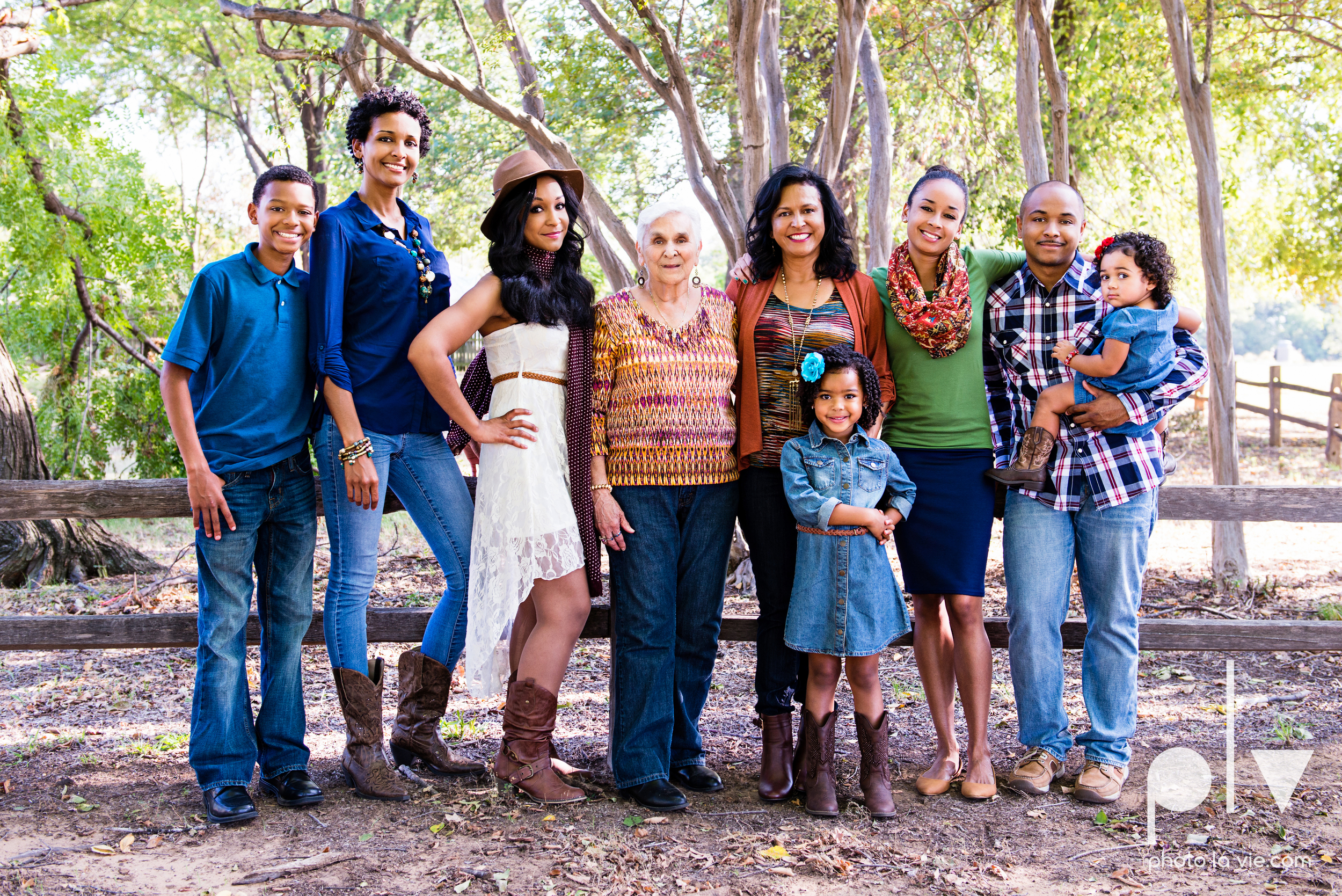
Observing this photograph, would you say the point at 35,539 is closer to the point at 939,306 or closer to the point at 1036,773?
the point at 939,306

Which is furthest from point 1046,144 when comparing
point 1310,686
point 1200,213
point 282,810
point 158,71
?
point 158,71

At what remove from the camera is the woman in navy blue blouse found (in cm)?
323

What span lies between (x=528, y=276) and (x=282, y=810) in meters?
2.02

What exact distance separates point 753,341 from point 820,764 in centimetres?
148

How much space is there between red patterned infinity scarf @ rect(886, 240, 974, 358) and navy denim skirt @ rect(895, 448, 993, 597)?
0.38 metres

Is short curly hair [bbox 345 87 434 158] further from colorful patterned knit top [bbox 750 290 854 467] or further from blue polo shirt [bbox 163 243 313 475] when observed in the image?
colorful patterned knit top [bbox 750 290 854 467]

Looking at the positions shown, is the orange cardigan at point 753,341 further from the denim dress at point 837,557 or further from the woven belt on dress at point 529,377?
the woven belt on dress at point 529,377

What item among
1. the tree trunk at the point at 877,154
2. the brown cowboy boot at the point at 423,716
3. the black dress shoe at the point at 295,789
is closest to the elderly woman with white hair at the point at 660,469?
the brown cowboy boot at the point at 423,716

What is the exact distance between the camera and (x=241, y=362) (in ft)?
10.6

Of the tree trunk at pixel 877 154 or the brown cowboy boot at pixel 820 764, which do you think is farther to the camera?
the tree trunk at pixel 877 154

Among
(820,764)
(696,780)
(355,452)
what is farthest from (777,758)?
(355,452)

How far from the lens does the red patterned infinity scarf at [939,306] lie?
132 inches

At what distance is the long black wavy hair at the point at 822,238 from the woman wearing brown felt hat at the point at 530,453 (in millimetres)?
650

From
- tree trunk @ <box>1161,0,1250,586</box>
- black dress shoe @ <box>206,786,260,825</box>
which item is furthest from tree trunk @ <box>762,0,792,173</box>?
black dress shoe @ <box>206,786,260,825</box>
